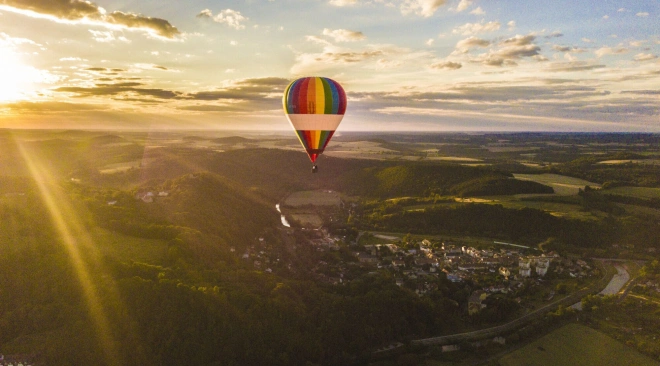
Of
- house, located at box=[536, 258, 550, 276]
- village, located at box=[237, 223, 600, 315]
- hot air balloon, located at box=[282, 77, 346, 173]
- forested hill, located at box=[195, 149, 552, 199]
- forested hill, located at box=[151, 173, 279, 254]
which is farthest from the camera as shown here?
forested hill, located at box=[195, 149, 552, 199]

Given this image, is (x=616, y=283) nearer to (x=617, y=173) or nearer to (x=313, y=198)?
(x=313, y=198)

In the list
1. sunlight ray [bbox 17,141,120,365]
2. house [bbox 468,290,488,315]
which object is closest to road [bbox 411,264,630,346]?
house [bbox 468,290,488,315]

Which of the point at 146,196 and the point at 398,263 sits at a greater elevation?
the point at 146,196

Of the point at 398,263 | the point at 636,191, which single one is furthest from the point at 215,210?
the point at 636,191

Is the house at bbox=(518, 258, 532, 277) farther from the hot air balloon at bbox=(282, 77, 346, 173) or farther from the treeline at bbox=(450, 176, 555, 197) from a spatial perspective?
the treeline at bbox=(450, 176, 555, 197)

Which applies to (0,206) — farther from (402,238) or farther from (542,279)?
(542,279)

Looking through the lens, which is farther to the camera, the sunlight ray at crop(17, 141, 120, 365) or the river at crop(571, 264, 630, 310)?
the river at crop(571, 264, 630, 310)

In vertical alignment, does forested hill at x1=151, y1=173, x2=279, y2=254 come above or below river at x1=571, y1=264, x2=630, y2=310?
above

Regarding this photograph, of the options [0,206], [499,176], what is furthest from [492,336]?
[499,176]
